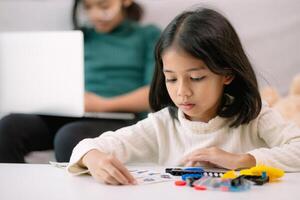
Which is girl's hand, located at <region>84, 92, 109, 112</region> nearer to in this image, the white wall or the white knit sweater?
the white wall

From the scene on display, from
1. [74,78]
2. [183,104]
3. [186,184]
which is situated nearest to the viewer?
[186,184]

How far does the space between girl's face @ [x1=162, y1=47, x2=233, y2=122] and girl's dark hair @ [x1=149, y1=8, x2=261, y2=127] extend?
16 mm

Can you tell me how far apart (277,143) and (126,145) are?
0.33m

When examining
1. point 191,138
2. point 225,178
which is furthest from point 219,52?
point 225,178

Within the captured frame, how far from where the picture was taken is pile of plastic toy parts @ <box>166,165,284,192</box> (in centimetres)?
79

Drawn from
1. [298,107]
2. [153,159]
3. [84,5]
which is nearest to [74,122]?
[153,159]

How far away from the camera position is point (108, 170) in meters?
0.86

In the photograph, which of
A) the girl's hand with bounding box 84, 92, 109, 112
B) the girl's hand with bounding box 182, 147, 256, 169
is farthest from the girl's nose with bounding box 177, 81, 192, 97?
the girl's hand with bounding box 84, 92, 109, 112

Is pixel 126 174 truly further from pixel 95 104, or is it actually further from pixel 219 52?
pixel 95 104

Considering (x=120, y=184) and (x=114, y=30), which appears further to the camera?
(x=114, y=30)

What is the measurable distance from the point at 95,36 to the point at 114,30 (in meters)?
Result: 0.07

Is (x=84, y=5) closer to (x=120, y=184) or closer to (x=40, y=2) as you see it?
(x=40, y=2)

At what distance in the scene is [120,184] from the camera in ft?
2.78

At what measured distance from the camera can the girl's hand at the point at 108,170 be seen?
2.79 feet
